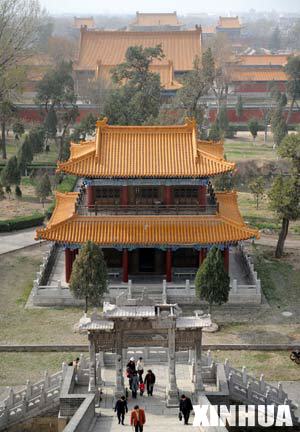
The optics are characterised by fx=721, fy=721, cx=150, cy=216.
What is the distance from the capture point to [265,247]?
4747 centimetres

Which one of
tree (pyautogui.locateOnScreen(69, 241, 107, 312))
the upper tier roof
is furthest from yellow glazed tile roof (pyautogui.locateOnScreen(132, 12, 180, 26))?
tree (pyautogui.locateOnScreen(69, 241, 107, 312))

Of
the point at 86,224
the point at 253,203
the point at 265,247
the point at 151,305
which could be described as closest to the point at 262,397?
the point at 151,305

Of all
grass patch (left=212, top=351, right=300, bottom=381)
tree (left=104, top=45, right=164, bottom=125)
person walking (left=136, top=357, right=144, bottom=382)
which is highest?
tree (left=104, top=45, right=164, bottom=125)

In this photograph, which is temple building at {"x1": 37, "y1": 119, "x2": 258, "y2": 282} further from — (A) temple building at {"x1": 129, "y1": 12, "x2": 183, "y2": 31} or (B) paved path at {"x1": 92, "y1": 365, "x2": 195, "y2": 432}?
(A) temple building at {"x1": 129, "y1": 12, "x2": 183, "y2": 31}

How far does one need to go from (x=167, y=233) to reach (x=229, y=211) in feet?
16.6

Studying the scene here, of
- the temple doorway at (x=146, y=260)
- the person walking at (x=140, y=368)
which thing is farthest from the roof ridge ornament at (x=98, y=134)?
the person walking at (x=140, y=368)

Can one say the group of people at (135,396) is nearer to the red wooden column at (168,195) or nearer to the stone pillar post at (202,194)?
the red wooden column at (168,195)

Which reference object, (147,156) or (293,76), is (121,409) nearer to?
(147,156)

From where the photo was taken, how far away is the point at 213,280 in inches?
1368

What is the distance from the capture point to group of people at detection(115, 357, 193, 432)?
23.7 m

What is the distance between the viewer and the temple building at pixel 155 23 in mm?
169625

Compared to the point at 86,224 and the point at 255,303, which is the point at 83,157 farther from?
the point at 255,303

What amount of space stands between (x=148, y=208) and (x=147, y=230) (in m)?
1.53

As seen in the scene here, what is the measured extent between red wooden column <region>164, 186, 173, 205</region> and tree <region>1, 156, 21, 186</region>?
73.7 feet
